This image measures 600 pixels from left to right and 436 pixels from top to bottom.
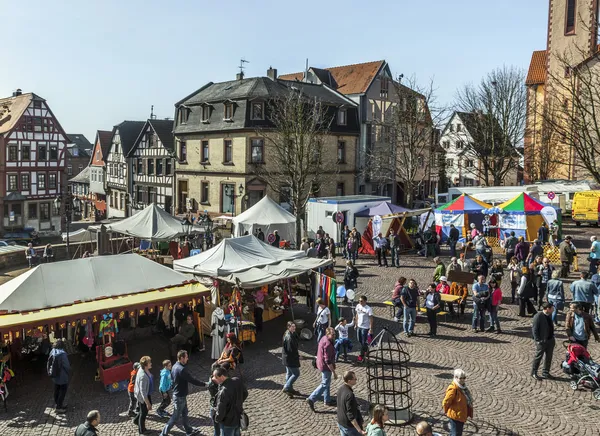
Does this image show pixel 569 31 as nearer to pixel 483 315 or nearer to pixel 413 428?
pixel 483 315

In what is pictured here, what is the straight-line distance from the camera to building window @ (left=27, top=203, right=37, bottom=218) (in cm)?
Result: 5509

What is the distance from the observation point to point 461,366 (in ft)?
43.7

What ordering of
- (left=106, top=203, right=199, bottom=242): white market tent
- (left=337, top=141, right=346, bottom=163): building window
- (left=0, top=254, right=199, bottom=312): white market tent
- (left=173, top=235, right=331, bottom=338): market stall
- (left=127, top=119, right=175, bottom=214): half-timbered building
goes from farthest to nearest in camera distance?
(left=127, top=119, right=175, bottom=214): half-timbered building → (left=337, top=141, right=346, bottom=163): building window → (left=106, top=203, right=199, bottom=242): white market tent → (left=173, top=235, right=331, bottom=338): market stall → (left=0, top=254, right=199, bottom=312): white market tent

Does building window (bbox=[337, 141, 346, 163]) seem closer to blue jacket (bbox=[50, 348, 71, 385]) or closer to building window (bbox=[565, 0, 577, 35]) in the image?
building window (bbox=[565, 0, 577, 35])

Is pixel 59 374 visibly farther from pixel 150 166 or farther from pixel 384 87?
pixel 150 166

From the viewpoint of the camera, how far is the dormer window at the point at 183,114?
45.7 m

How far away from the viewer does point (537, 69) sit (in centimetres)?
5934

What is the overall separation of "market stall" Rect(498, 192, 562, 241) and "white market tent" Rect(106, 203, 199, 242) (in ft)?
50.0

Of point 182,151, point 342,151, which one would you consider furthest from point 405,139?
point 182,151

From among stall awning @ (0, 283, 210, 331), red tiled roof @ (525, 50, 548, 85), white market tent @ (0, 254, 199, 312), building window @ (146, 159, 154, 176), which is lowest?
stall awning @ (0, 283, 210, 331)

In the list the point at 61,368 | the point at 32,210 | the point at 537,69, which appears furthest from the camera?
the point at 537,69

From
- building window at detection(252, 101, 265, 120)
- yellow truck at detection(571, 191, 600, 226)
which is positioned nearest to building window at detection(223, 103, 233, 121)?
building window at detection(252, 101, 265, 120)

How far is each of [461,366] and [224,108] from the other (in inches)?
1270

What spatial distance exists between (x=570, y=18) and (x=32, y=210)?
52.1 metres
